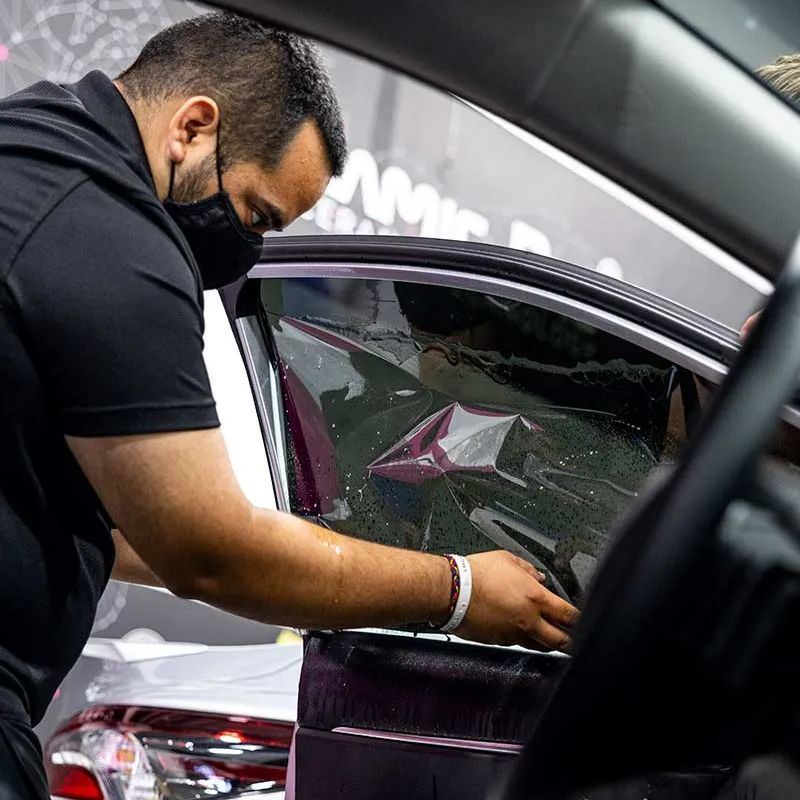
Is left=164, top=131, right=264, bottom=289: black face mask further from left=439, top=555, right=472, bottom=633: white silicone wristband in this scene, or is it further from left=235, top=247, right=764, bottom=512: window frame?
left=439, top=555, right=472, bottom=633: white silicone wristband

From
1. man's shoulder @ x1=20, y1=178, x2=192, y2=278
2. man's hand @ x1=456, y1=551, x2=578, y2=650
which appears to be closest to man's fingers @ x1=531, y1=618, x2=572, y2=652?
man's hand @ x1=456, y1=551, x2=578, y2=650

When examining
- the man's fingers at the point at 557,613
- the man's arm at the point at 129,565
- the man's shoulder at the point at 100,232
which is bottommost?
the man's arm at the point at 129,565

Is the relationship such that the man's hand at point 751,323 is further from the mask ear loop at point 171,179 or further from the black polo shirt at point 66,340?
the mask ear loop at point 171,179

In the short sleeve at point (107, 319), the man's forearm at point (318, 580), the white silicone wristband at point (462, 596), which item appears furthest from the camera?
the white silicone wristband at point (462, 596)

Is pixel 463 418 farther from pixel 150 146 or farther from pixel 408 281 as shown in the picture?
pixel 150 146

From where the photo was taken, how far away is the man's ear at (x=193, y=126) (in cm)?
138

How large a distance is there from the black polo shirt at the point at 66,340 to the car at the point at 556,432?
42 centimetres

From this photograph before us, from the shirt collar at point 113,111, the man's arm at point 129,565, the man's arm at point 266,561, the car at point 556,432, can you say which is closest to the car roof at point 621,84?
the car at point 556,432

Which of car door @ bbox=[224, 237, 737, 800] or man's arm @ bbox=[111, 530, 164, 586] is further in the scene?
man's arm @ bbox=[111, 530, 164, 586]

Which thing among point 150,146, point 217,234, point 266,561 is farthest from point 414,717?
point 150,146

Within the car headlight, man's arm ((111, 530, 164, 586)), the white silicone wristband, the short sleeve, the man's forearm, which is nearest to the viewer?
the short sleeve

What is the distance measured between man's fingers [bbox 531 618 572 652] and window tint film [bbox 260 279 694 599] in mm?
90

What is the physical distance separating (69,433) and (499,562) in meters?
0.56

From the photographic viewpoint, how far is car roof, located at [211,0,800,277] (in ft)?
2.36
